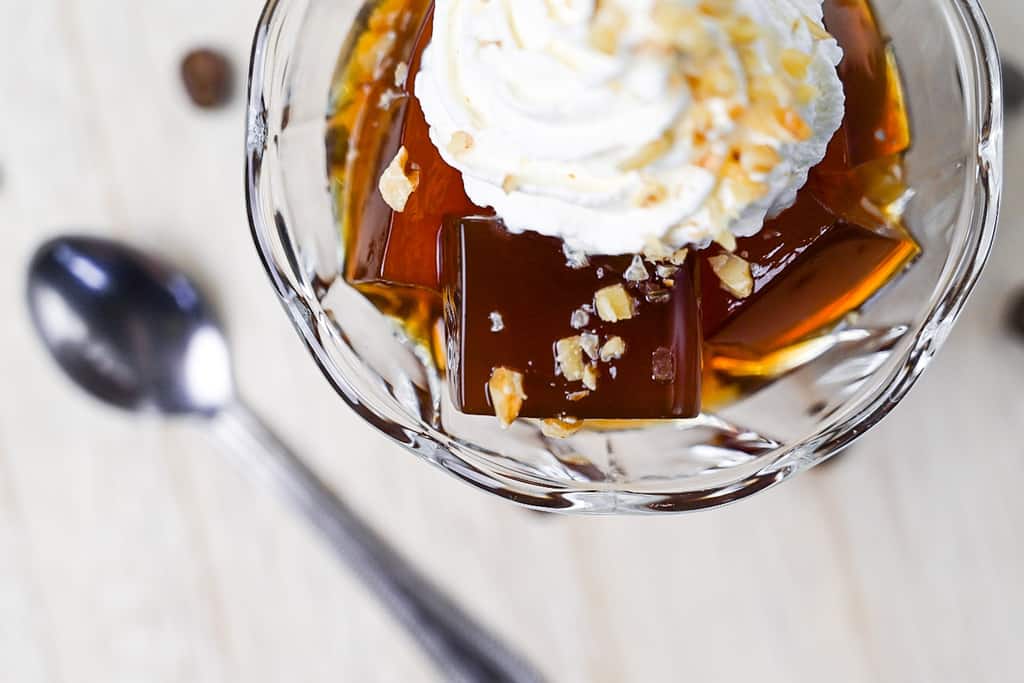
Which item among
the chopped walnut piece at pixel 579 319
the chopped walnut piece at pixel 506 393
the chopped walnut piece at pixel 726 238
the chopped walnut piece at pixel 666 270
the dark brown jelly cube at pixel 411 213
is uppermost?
the dark brown jelly cube at pixel 411 213

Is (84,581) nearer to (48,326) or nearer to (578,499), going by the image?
(48,326)

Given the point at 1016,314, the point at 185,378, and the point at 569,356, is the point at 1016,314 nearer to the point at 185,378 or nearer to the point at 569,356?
the point at 569,356

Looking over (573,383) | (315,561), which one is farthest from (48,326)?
(573,383)

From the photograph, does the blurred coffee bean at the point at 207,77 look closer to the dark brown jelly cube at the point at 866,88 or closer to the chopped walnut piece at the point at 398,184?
the chopped walnut piece at the point at 398,184

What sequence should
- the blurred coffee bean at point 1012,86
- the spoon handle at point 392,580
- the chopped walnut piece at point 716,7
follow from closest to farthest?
the chopped walnut piece at point 716,7
the blurred coffee bean at point 1012,86
the spoon handle at point 392,580

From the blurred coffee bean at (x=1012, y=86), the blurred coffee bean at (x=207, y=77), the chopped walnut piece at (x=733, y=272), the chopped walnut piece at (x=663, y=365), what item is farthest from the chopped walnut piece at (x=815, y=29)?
the blurred coffee bean at (x=207, y=77)

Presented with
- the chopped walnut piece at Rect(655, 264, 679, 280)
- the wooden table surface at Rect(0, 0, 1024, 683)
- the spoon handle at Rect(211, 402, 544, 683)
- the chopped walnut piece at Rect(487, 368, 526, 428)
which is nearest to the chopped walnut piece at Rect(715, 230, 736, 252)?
the chopped walnut piece at Rect(655, 264, 679, 280)

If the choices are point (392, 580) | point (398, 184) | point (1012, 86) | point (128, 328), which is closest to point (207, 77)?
point (128, 328)
